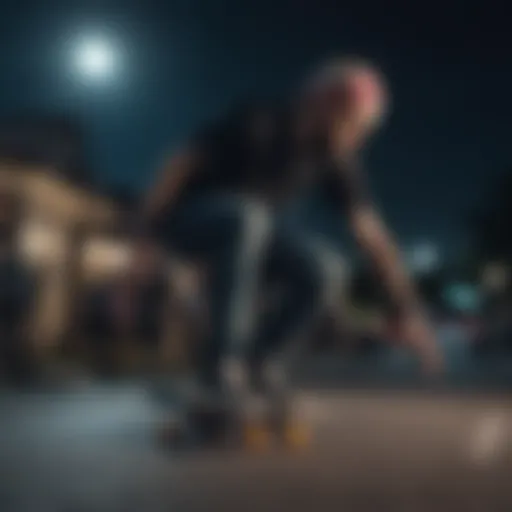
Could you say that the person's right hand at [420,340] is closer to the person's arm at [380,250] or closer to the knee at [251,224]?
the person's arm at [380,250]

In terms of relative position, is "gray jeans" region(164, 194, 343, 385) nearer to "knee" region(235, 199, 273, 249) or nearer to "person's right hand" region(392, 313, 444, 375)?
"knee" region(235, 199, 273, 249)

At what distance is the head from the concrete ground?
51.8 inches

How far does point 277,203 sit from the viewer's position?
611 cm

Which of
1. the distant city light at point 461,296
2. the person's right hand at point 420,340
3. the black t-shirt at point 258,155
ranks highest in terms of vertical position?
the distant city light at point 461,296

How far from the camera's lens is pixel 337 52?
8.67m

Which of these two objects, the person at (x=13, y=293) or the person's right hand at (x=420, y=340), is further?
the person at (x=13, y=293)

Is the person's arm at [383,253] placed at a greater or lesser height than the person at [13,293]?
lesser

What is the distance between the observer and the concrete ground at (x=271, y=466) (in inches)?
166

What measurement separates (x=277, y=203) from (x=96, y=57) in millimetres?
2924

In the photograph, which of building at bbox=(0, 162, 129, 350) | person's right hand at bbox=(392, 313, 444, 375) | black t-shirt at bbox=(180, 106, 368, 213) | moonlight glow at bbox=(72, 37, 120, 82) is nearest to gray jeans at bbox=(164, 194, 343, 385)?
black t-shirt at bbox=(180, 106, 368, 213)

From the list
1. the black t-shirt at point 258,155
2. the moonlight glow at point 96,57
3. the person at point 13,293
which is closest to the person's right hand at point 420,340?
the black t-shirt at point 258,155

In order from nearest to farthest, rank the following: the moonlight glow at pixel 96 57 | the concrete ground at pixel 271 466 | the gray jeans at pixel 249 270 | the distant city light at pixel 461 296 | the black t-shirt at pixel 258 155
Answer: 1. the concrete ground at pixel 271 466
2. the gray jeans at pixel 249 270
3. the black t-shirt at pixel 258 155
4. the moonlight glow at pixel 96 57
5. the distant city light at pixel 461 296

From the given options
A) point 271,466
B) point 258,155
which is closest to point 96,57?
point 258,155

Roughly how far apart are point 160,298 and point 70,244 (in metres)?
4.03
